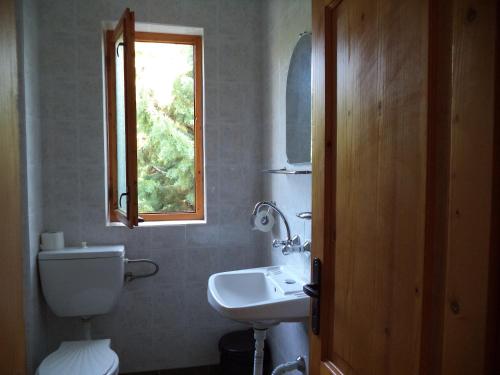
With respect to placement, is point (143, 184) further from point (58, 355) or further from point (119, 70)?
point (58, 355)

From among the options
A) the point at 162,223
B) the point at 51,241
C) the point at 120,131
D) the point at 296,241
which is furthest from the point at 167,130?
the point at 296,241

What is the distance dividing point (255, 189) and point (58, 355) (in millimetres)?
1413

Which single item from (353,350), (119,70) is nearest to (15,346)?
(353,350)

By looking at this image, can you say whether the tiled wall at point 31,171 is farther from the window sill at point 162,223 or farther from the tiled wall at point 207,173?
the window sill at point 162,223

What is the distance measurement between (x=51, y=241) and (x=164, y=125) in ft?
3.14

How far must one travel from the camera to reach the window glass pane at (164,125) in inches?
96.2

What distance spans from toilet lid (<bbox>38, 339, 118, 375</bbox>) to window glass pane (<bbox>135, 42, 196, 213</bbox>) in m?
0.87

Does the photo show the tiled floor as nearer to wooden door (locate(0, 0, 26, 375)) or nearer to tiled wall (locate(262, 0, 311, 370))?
tiled wall (locate(262, 0, 311, 370))

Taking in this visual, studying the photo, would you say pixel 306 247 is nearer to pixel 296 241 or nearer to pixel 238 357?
pixel 296 241

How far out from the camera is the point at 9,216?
91 cm

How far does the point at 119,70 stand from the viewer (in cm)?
214

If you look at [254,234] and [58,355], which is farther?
[254,234]

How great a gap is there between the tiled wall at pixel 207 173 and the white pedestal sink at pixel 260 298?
591 mm

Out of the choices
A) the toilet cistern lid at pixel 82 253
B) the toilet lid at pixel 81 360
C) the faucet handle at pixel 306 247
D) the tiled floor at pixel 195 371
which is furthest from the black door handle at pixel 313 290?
the tiled floor at pixel 195 371
